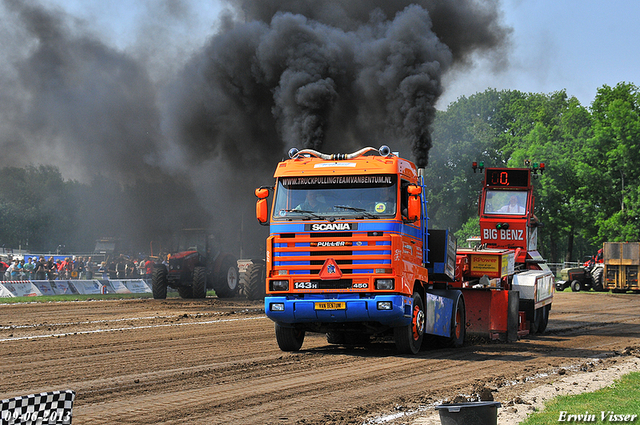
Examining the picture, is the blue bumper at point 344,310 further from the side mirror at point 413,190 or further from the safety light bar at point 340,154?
the safety light bar at point 340,154

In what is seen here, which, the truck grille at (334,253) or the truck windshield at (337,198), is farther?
the truck windshield at (337,198)

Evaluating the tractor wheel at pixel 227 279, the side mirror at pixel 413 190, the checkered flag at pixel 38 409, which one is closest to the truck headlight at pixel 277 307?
the side mirror at pixel 413 190

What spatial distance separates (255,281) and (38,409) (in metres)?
19.3

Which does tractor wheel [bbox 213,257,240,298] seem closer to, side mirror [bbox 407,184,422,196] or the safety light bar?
the safety light bar

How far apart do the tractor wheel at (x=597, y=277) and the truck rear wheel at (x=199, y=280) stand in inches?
812

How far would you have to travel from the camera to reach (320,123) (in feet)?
83.2

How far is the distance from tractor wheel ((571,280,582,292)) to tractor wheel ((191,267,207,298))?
68.4 ft

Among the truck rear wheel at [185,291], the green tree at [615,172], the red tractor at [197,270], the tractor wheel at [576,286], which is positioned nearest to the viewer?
the red tractor at [197,270]

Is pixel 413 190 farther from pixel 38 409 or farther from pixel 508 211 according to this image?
pixel 508 211

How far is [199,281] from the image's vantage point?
25.2 m

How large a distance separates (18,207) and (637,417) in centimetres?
7746

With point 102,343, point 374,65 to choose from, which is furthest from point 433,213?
point 102,343

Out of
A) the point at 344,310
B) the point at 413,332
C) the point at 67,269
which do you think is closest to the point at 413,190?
the point at 344,310

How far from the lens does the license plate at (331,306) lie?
10227 millimetres
